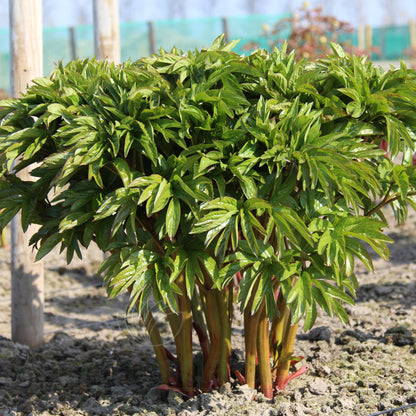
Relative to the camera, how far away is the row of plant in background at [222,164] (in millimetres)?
2287

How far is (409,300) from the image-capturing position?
427cm

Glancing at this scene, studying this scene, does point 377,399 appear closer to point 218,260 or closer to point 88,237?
point 218,260

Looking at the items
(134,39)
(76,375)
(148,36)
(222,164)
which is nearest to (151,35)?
(148,36)

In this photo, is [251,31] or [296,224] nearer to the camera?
[296,224]

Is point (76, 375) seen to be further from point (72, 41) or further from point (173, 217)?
point (72, 41)

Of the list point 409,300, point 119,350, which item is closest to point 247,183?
Result: point 119,350

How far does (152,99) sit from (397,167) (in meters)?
1.03

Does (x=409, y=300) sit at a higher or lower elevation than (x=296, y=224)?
lower

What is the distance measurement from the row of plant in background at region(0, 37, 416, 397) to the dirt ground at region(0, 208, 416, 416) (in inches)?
24.3

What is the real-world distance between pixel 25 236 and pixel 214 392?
1.65 m

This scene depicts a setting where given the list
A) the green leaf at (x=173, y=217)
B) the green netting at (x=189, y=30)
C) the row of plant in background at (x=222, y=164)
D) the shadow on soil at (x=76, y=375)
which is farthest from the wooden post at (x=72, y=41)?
the green leaf at (x=173, y=217)

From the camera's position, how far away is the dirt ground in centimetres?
280

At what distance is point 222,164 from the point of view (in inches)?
91.4

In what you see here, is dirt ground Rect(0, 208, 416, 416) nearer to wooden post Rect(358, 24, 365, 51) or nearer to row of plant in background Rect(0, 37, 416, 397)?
row of plant in background Rect(0, 37, 416, 397)
